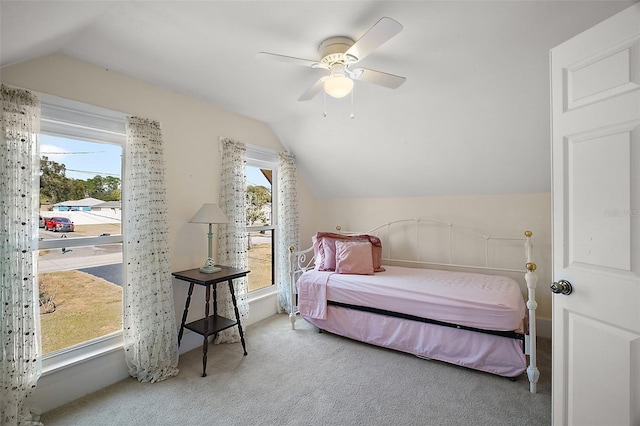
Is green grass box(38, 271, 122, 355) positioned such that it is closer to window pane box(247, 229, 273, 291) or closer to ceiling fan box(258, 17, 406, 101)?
window pane box(247, 229, 273, 291)

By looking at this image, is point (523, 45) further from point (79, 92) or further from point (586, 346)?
point (79, 92)

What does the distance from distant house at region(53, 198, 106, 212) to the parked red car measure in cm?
7

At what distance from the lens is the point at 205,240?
3014mm

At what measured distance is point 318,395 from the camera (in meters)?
2.13

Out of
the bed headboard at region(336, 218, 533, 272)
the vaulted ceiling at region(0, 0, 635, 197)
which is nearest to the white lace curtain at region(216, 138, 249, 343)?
the vaulted ceiling at region(0, 0, 635, 197)

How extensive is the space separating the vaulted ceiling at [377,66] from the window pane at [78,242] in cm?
68

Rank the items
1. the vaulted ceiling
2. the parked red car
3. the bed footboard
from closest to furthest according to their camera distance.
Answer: the vaulted ceiling, the parked red car, the bed footboard

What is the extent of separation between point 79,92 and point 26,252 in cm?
117

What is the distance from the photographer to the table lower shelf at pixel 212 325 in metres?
2.57

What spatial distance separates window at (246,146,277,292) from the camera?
363 cm

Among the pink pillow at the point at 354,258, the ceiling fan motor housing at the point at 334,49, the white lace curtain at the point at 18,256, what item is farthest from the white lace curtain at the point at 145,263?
the pink pillow at the point at 354,258

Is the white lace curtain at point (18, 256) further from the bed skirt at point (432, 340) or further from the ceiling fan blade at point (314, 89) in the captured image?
the bed skirt at point (432, 340)

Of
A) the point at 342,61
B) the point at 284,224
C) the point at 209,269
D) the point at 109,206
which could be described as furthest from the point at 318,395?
the point at 342,61

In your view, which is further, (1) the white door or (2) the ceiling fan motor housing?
(2) the ceiling fan motor housing
